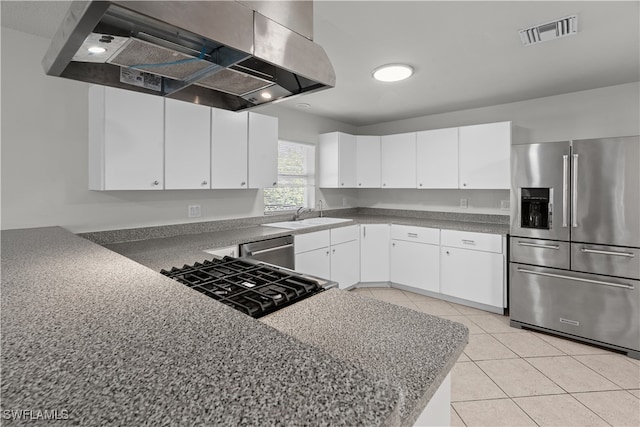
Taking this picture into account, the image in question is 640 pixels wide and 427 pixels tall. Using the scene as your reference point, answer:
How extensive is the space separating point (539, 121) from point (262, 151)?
3.18m

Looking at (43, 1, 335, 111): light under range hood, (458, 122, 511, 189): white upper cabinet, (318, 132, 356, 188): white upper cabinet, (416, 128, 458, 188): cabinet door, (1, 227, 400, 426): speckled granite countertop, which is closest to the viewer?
(1, 227, 400, 426): speckled granite countertop

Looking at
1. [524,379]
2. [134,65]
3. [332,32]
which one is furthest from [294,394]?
[524,379]

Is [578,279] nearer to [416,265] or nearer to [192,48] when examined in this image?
[416,265]

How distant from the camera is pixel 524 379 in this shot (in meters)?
2.18

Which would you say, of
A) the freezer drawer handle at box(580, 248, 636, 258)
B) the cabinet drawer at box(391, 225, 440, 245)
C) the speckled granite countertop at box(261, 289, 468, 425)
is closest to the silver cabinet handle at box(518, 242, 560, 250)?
the freezer drawer handle at box(580, 248, 636, 258)

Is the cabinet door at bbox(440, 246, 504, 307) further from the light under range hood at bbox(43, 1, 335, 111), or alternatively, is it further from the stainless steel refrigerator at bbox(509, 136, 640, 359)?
the light under range hood at bbox(43, 1, 335, 111)

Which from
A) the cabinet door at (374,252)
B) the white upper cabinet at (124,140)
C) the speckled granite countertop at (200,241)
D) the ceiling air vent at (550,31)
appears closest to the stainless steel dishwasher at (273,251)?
the speckled granite countertop at (200,241)

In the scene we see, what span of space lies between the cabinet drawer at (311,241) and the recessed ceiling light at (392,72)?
170cm

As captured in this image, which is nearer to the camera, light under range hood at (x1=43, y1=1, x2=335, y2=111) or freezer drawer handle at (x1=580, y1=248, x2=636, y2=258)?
light under range hood at (x1=43, y1=1, x2=335, y2=111)

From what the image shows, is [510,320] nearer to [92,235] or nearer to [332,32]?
[332,32]

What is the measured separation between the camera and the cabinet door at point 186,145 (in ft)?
8.02

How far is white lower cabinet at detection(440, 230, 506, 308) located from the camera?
3242mm

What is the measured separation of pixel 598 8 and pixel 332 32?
61.8 inches

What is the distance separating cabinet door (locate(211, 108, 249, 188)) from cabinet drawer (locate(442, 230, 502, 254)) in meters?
2.38
